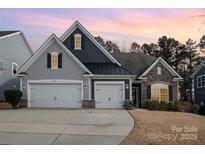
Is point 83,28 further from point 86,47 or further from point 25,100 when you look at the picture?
point 25,100

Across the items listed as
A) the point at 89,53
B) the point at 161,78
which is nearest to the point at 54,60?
the point at 89,53

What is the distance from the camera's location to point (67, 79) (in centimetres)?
2753

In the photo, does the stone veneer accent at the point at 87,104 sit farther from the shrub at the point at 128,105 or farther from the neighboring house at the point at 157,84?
the neighboring house at the point at 157,84

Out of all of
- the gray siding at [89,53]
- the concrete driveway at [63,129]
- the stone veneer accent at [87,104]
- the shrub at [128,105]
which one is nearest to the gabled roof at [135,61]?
the gray siding at [89,53]

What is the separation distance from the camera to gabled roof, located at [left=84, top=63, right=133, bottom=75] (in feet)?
93.6

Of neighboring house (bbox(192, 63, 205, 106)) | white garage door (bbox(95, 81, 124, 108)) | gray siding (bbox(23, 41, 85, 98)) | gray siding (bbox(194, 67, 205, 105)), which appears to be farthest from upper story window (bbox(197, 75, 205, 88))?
gray siding (bbox(23, 41, 85, 98))

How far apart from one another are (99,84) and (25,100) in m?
5.70

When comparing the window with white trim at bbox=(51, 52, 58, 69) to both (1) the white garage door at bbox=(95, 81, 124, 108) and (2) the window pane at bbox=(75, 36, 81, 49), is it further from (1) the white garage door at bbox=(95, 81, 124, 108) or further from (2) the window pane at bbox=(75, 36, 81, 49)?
(1) the white garage door at bbox=(95, 81, 124, 108)

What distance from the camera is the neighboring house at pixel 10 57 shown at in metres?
31.5

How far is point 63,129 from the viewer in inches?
611

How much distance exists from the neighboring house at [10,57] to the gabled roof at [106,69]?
6991 mm

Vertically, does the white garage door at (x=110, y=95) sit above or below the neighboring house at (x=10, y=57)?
below

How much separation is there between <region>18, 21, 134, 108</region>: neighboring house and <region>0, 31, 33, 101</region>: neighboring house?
4465 millimetres
